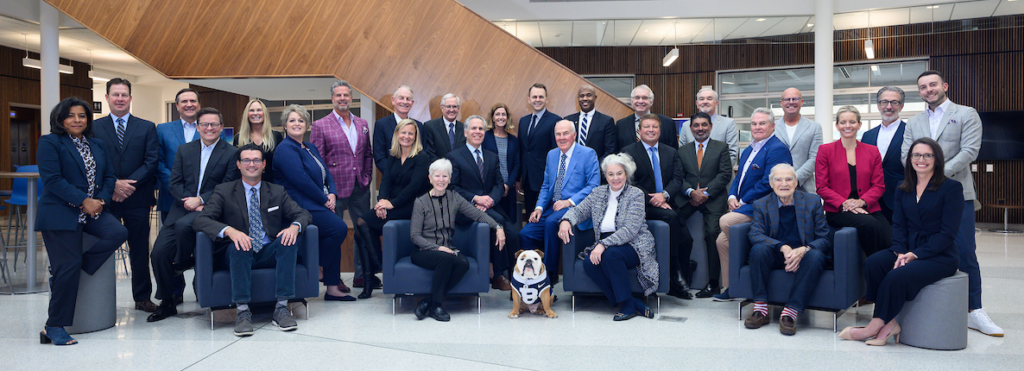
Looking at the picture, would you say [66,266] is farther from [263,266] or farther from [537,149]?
[537,149]

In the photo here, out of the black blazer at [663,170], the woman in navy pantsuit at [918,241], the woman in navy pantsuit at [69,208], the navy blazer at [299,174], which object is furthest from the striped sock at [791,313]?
the woman in navy pantsuit at [69,208]

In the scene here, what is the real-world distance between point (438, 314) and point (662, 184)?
2.04 m

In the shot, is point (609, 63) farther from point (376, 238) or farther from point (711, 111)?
point (376, 238)

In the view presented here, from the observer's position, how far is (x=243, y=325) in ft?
11.6

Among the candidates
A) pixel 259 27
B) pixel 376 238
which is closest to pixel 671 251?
pixel 376 238

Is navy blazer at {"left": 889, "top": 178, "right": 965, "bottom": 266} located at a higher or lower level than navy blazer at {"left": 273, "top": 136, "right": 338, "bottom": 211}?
lower

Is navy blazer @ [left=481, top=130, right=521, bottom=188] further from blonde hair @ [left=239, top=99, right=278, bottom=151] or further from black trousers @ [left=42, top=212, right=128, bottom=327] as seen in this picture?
black trousers @ [left=42, top=212, right=128, bottom=327]

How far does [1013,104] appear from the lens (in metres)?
10.6

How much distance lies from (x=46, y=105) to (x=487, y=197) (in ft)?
22.4

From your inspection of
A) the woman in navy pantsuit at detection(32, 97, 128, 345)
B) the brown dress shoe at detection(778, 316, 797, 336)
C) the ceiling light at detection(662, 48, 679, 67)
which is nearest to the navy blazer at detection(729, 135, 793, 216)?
the brown dress shoe at detection(778, 316, 797, 336)

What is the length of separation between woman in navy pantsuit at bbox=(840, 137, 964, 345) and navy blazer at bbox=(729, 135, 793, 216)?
93 cm

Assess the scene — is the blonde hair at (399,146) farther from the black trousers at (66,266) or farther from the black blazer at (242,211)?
the black trousers at (66,266)

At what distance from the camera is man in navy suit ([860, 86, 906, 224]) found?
423 centimetres

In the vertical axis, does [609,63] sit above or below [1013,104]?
above
